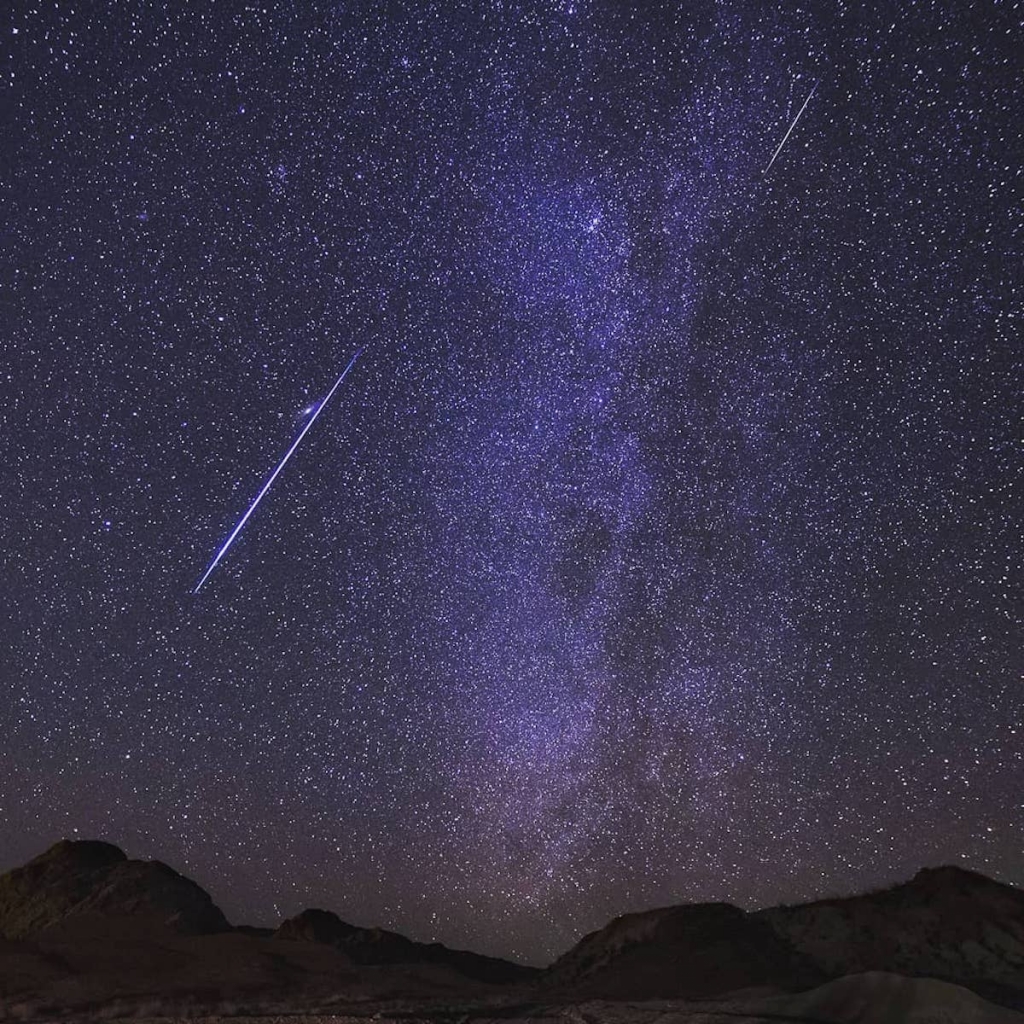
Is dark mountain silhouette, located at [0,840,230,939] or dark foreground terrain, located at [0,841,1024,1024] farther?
dark mountain silhouette, located at [0,840,230,939]

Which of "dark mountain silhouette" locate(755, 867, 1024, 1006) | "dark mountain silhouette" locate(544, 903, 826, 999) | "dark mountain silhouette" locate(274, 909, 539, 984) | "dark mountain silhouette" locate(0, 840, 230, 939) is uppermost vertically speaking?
"dark mountain silhouette" locate(755, 867, 1024, 1006)

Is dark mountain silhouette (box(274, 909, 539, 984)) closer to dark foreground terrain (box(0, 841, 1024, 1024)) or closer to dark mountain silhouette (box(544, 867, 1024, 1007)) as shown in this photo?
dark foreground terrain (box(0, 841, 1024, 1024))

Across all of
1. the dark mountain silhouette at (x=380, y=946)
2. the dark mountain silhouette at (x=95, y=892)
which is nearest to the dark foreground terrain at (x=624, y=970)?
the dark mountain silhouette at (x=95, y=892)

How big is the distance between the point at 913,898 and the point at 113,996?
74.7 ft

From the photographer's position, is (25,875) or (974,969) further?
(25,875)

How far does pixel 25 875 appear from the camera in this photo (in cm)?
4319

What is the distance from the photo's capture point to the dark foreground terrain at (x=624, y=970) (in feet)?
53.9

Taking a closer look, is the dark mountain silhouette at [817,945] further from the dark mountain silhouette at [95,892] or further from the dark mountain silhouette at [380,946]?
the dark mountain silhouette at [95,892]

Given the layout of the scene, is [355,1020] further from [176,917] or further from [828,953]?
[176,917]

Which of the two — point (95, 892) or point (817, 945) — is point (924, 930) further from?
point (95, 892)

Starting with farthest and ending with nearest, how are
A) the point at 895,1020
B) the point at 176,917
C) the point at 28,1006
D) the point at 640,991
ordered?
the point at 176,917, the point at 640,991, the point at 28,1006, the point at 895,1020

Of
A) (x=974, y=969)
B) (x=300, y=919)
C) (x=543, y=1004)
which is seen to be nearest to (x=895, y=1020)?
(x=543, y=1004)

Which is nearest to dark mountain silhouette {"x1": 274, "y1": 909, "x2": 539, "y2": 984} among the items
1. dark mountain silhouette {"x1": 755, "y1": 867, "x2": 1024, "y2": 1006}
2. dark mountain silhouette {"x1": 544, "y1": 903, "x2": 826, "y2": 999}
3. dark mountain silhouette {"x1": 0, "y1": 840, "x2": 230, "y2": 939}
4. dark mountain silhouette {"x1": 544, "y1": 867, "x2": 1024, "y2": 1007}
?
dark mountain silhouette {"x1": 0, "y1": 840, "x2": 230, "y2": 939}

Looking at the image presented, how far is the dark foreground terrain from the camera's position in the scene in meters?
16.4
